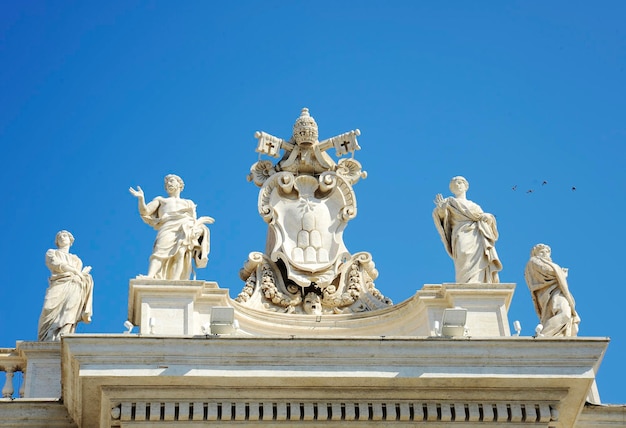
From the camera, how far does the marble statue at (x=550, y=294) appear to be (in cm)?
2373

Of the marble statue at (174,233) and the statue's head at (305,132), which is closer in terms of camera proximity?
the marble statue at (174,233)

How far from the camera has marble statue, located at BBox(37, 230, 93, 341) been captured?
24250mm

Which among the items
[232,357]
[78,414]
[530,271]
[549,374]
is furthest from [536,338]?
[78,414]

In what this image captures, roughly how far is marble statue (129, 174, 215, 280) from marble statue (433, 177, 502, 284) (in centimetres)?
359

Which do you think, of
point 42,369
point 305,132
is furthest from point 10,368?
point 305,132

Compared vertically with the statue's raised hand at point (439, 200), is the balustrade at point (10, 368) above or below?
below

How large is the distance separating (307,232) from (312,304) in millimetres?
1314

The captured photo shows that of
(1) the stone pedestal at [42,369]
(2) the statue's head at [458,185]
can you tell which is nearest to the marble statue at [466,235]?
(2) the statue's head at [458,185]

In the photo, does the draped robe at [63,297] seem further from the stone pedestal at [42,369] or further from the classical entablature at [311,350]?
the stone pedestal at [42,369]

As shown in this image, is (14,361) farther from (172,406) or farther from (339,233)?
(339,233)

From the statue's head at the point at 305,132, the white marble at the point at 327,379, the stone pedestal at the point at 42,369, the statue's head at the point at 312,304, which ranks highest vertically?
the statue's head at the point at 305,132

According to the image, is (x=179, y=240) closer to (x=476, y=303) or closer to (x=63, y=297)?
(x=63, y=297)

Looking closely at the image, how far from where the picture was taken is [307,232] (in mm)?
25562

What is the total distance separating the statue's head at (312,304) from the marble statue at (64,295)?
3.26 meters
